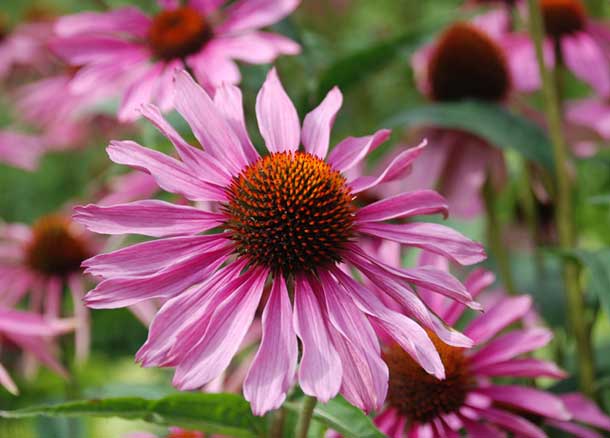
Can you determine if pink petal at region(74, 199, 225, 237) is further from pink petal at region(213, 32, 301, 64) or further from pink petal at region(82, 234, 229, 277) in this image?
pink petal at region(213, 32, 301, 64)

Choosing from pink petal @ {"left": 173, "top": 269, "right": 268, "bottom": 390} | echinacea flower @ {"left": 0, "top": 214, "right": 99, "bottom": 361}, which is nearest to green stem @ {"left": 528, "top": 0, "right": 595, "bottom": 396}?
pink petal @ {"left": 173, "top": 269, "right": 268, "bottom": 390}

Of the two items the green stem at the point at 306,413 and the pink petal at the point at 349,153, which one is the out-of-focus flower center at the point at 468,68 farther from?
the green stem at the point at 306,413

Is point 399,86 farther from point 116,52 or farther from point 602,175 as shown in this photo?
point 116,52

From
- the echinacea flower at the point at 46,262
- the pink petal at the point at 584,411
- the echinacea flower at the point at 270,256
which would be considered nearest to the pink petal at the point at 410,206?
the echinacea flower at the point at 270,256

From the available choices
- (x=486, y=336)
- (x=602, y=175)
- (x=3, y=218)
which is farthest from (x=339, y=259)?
(x=3, y=218)

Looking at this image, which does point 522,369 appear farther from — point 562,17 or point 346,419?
point 562,17

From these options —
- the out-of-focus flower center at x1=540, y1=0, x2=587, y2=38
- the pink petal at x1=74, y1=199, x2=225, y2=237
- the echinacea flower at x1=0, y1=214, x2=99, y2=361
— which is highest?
the out-of-focus flower center at x1=540, y1=0, x2=587, y2=38
